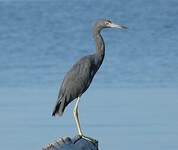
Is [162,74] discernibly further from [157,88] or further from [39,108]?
[39,108]

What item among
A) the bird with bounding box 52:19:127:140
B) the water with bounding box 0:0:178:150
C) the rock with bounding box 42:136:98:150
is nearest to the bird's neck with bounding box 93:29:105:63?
the bird with bounding box 52:19:127:140

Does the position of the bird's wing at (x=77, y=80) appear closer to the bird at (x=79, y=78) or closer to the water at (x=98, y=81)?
the bird at (x=79, y=78)

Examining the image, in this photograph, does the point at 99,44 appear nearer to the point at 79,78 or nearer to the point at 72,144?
the point at 79,78

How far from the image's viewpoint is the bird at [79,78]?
13.4 metres

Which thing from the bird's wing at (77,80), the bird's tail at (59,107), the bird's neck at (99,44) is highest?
the bird's neck at (99,44)

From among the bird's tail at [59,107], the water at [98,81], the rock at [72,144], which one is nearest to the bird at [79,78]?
the bird's tail at [59,107]

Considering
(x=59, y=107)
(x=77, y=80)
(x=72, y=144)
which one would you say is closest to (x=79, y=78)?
(x=77, y=80)

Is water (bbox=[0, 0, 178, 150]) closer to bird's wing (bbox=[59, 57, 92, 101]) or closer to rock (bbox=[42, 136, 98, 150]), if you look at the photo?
bird's wing (bbox=[59, 57, 92, 101])

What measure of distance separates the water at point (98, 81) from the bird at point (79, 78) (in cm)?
216

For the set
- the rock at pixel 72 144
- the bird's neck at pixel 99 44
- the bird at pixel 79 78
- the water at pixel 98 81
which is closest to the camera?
the rock at pixel 72 144

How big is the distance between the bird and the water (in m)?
2.16

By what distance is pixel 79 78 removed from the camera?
13.7 meters

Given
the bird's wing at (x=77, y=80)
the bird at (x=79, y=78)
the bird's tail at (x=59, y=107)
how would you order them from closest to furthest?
1. the bird's tail at (x=59, y=107)
2. the bird at (x=79, y=78)
3. the bird's wing at (x=77, y=80)

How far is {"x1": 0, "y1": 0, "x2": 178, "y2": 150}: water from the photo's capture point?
16.7 metres
